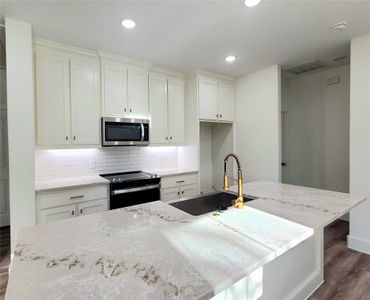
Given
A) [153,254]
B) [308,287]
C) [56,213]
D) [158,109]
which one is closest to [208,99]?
[158,109]

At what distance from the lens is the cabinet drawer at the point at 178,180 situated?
3399 millimetres

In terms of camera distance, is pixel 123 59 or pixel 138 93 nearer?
pixel 123 59

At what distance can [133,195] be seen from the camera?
2953 mm

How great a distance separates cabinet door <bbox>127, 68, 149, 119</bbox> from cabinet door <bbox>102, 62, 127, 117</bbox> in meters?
0.08

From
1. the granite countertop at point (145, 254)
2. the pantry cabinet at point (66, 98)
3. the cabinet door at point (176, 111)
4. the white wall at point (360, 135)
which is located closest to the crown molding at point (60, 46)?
the pantry cabinet at point (66, 98)

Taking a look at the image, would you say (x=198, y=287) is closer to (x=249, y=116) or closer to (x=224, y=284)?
(x=224, y=284)

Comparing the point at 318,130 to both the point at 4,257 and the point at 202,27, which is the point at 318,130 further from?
the point at 4,257

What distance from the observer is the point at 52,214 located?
8.12ft

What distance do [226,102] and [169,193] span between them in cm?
199

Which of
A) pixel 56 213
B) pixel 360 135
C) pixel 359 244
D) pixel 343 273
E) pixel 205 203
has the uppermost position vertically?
pixel 360 135

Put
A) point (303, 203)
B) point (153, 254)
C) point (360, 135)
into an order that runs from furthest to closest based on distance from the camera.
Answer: point (360, 135) < point (303, 203) < point (153, 254)

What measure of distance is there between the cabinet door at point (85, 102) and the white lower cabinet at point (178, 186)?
120 cm

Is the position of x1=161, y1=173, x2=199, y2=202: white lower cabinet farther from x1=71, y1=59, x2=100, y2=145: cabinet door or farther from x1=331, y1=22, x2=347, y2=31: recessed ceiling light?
x1=331, y1=22, x2=347, y2=31: recessed ceiling light

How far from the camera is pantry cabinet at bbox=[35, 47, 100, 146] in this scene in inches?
104
